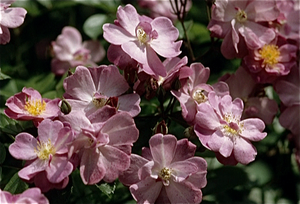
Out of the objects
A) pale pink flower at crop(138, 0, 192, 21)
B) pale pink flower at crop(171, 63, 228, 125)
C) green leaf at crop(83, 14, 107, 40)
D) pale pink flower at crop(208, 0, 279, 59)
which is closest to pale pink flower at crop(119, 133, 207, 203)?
pale pink flower at crop(171, 63, 228, 125)

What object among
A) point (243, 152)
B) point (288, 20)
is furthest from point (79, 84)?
point (288, 20)

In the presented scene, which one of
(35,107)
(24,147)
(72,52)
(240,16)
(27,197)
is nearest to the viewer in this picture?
(27,197)

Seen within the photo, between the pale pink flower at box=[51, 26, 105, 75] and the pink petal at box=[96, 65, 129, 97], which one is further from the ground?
the pink petal at box=[96, 65, 129, 97]

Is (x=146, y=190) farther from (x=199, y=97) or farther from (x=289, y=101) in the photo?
(x=289, y=101)

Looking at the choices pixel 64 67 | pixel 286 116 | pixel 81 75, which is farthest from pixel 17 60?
pixel 286 116

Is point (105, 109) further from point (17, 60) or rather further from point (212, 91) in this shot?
point (17, 60)

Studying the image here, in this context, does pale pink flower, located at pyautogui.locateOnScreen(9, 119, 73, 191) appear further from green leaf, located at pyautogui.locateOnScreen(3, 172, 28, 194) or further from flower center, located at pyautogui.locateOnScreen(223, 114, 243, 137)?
flower center, located at pyautogui.locateOnScreen(223, 114, 243, 137)
